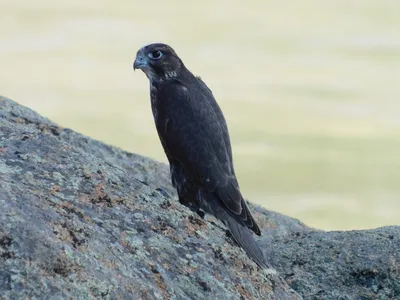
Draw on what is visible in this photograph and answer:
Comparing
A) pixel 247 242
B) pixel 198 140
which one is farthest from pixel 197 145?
pixel 247 242

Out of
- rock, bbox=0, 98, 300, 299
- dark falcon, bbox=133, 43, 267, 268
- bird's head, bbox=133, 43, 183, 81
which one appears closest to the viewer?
rock, bbox=0, 98, 300, 299

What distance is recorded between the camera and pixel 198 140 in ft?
27.2

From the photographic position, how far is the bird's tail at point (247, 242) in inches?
251

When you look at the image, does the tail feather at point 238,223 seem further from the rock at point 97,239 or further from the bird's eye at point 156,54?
the bird's eye at point 156,54

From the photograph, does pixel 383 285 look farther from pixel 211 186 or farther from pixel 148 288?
pixel 148 288

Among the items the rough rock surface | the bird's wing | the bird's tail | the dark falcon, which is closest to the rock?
the rough rock surface

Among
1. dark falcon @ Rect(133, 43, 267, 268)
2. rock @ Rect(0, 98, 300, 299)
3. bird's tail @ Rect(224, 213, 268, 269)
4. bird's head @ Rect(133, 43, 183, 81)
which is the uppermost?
bird's head @ Rect(133, 43, 183, 81)

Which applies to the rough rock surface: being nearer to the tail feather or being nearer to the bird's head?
the tail feather

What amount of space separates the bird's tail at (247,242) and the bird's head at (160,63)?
245cm

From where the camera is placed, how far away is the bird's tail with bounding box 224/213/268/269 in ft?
20.9

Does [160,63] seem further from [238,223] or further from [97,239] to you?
[97,239]

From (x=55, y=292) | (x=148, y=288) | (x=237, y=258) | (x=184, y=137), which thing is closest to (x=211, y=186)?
(x=184, y=137)

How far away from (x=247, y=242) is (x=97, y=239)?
231 centimetres

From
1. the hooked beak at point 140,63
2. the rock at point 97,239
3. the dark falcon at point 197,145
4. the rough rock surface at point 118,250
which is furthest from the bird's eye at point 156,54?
the rock at point 97,239
